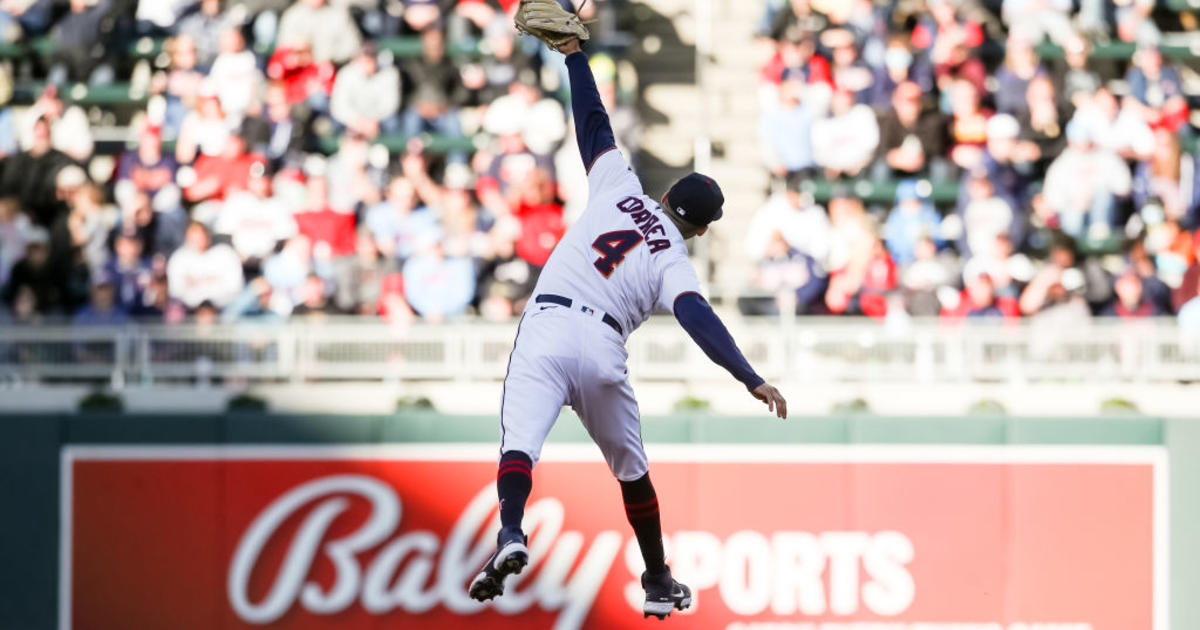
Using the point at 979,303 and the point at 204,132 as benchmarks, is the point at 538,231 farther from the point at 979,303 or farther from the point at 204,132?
the point at 979,303

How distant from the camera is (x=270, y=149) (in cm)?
1366

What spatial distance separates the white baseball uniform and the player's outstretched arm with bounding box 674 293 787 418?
259mm

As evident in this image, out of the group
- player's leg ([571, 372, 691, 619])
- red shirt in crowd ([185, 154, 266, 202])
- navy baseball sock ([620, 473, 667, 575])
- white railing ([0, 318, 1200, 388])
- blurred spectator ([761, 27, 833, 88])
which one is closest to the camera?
player's leg ([571, 372, 691, 619])

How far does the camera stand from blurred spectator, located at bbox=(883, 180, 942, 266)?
13211mm

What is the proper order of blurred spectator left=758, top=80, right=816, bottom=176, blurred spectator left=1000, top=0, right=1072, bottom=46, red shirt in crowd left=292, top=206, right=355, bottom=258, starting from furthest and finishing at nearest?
1. blurred spectator left=1000, top=0, right=1072, bottom=46
2. blurred spectator left=758, top=80, right=816, bottom=176
3. red shirt in crowd left=292, top=206, right=355, bottom=258

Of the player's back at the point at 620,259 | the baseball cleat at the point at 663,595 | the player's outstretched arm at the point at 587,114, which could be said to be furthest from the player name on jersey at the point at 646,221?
the baseball cleat at the point at 663,595

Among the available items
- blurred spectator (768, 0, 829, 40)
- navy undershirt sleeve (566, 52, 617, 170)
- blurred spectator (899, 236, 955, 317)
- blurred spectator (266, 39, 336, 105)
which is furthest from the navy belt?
blurred spectator (768, 0, 829, 40)

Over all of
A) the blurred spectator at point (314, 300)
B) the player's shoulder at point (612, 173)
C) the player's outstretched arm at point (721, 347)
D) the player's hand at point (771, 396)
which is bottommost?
the player's hand at point (771, 396)

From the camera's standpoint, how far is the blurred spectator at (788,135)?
13969mm

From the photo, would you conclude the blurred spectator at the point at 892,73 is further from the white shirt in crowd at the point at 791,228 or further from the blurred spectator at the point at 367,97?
the blurred spectator at the point at 367,97

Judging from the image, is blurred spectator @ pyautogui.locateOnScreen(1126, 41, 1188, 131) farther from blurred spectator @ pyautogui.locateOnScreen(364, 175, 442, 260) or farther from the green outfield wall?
blurred spectator @ pyautogui.locateOnScreen(364, 175, 442, 260)

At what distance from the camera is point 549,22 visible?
23.5 feet

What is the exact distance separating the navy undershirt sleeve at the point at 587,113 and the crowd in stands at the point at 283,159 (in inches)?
202

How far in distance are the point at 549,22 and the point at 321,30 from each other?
25.2 feet
